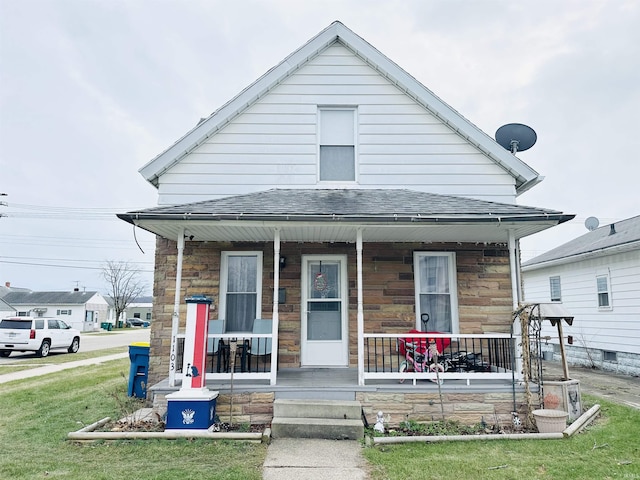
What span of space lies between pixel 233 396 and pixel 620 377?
1013 cm

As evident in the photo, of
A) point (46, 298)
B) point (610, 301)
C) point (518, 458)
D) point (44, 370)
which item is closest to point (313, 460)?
point (518, 458)

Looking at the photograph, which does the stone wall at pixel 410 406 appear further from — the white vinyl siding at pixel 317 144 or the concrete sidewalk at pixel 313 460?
the white vinyl siding at pixel 317 144

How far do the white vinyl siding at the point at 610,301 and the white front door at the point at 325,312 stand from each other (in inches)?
322

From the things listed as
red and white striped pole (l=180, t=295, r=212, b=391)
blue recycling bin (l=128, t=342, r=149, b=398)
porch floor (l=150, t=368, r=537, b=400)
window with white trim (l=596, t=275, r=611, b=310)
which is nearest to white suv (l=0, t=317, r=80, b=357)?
blue recycling bin (l=128, t=342, r=149, b=398)

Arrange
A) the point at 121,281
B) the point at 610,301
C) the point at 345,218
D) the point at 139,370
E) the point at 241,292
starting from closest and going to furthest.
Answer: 1. the point at 345,218
2. the point at 139,370
3. the point at 241,292
4. the point at 610,301
5. the point at 121,281

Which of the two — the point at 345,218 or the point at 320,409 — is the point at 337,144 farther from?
the point at 320,409

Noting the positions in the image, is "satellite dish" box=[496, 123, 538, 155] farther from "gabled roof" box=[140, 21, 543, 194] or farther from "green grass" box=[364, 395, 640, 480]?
"green grass" box=[364, 395, 640, 480]

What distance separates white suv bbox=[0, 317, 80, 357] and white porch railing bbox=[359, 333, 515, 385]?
15.4 m

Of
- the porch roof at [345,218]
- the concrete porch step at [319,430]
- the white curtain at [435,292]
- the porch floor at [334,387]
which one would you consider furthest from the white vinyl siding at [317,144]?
the concrete porch step at [319,430]

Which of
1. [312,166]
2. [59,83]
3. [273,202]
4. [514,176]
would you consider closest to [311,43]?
[312,166]

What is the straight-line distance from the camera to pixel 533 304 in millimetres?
5977

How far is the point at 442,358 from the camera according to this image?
6.66 meters

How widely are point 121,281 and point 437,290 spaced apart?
5984 centimetres

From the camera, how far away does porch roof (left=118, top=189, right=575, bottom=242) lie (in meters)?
6.04
